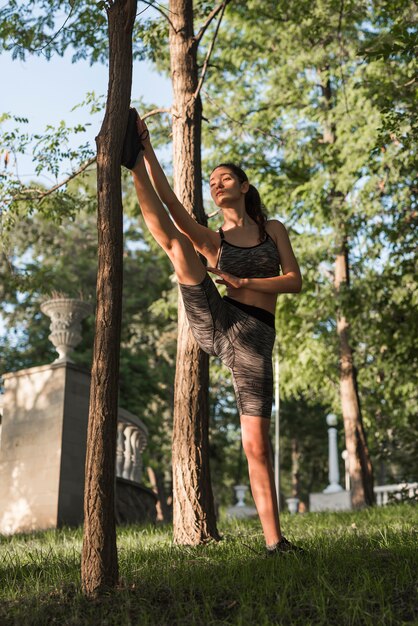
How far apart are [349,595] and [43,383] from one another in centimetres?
648

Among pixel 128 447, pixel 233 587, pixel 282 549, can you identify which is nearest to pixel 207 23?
pixel 282 549

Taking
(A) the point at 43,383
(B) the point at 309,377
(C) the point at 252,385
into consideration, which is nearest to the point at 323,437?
(B) the point at 309,377

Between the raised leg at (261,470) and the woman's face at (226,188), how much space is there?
137 centimetres

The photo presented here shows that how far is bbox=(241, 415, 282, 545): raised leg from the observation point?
4.52 metres

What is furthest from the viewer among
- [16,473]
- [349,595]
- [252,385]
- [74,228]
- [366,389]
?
[74,228]

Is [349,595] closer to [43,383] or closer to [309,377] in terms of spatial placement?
[43,383]

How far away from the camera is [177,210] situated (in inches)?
180

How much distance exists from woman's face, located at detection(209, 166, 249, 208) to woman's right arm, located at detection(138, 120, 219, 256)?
236 mm

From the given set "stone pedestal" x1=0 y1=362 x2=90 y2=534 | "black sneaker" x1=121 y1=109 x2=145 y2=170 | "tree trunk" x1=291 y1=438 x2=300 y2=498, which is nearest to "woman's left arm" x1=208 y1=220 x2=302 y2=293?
"black sneaker" x1=121 y1=109 x2=145 y2=170

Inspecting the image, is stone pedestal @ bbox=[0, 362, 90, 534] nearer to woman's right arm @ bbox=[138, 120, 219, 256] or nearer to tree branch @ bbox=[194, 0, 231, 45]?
tree branch @ bbox=[194, 0, 231, 45]

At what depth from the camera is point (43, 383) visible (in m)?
9.50

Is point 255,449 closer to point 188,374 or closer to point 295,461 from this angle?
point 188,374

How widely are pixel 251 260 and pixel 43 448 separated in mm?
5401

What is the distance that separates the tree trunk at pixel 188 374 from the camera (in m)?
5.92
